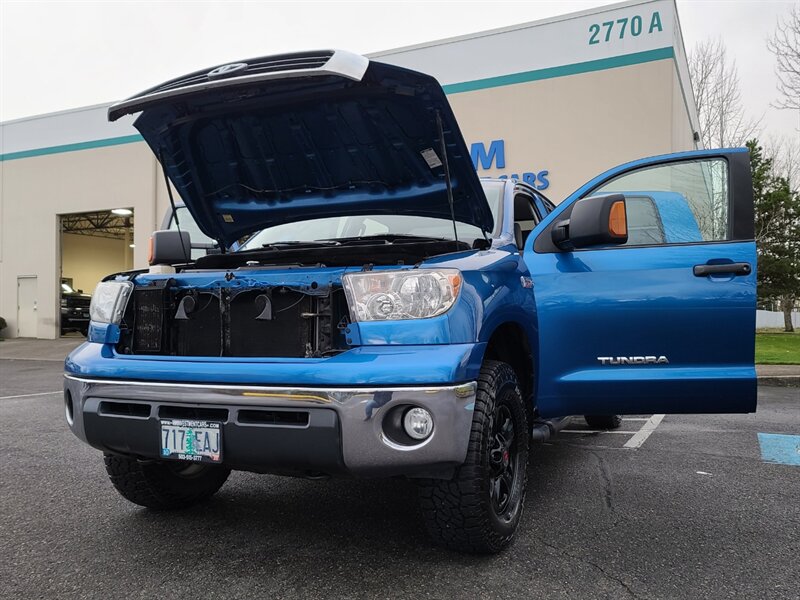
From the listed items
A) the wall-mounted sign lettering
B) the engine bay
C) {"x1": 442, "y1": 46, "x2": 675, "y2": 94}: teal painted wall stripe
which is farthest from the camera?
the wall-mounted sign lettering

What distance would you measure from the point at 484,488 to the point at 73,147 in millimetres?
21736

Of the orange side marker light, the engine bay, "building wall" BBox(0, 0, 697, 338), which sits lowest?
the engine bay

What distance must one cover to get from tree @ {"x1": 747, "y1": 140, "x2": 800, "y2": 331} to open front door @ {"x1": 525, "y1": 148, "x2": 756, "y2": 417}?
88.4 feet

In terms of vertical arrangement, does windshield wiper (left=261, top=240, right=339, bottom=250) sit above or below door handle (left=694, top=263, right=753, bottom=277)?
above

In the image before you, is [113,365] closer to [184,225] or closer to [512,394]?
[512,394]

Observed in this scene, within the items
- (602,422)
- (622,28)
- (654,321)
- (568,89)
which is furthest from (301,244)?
(622,28)

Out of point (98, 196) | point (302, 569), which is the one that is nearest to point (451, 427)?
point (302, 569)

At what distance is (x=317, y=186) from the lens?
11.2 feet

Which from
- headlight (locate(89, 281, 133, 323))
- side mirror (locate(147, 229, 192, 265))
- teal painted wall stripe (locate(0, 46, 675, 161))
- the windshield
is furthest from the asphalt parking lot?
teal painted wall stripe (locate(0, 46, 675, 161))

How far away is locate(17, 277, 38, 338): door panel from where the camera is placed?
70.5 ft

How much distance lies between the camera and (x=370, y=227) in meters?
3.63

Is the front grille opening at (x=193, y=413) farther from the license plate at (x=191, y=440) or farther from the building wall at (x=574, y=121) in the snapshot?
the building wall at (x=574, y=121)

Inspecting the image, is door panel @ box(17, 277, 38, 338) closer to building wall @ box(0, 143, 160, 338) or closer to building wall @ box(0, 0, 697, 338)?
building wall @ box(0, 143, 160, 338)

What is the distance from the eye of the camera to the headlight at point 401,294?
230 centimetres
